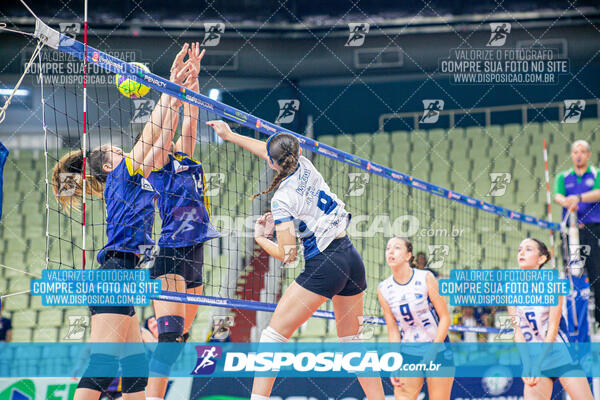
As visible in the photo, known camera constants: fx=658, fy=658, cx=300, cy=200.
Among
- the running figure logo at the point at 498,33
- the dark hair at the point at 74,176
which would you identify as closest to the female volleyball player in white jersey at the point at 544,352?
the dark hair at the point at 74,176

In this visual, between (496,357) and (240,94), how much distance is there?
6828 mm

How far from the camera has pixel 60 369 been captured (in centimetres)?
796

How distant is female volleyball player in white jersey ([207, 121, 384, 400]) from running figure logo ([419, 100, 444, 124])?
649cm

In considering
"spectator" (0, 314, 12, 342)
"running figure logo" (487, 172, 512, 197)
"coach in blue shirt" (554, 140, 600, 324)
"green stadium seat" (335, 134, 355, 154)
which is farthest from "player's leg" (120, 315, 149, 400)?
"green stadium seat" (335, 134, 355, 154)

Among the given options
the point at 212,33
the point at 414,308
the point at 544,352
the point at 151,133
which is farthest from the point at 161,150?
the point at 212,33

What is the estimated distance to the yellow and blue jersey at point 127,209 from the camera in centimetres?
410

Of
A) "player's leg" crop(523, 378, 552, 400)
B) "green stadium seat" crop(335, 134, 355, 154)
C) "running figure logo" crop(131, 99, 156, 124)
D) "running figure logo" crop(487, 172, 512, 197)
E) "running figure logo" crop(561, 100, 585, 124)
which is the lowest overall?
"player's leg" crop(523, 378, 552, 400)

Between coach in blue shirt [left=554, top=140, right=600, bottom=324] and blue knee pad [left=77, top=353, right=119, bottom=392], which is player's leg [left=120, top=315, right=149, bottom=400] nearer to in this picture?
blue knee pad [left=77, top=353, right=119, bottom=392]

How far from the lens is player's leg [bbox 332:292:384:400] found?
4234 millimetres

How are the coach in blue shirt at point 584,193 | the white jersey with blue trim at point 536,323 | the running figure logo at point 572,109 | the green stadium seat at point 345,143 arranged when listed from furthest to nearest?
the green stadium seat at point 345,143, the running figure logo at point 572,109, the coach in blue shirt at point 584,193, the white jersey with blue trim at point 536,323

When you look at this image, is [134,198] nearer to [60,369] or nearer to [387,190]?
[60,369]

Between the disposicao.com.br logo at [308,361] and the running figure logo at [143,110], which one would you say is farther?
the running figure logo at [143,110]

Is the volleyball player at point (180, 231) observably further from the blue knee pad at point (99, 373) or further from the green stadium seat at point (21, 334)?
the green stadium seat at point (21, 334)

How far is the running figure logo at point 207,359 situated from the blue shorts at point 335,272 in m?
2.64
